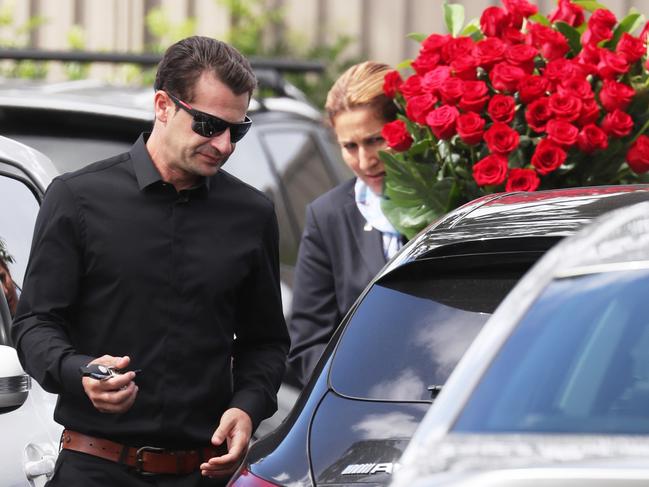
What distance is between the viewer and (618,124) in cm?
450

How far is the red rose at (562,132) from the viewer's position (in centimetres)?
444

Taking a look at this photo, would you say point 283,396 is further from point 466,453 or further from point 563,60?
point 466,453

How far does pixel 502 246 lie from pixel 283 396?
2.38 meters

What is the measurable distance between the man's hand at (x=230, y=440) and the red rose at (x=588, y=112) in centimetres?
137

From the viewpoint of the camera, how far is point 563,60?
461cm

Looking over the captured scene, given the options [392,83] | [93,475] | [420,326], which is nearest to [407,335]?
[420,326]

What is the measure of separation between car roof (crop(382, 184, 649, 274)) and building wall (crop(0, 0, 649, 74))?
32.9 ft

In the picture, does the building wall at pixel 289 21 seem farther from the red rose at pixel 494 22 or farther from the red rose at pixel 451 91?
the red rose at pixel 451 91

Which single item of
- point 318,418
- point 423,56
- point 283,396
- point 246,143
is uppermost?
point 423,56

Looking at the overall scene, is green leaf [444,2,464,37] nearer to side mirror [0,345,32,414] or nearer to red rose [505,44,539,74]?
red rose [505,44,539,74]

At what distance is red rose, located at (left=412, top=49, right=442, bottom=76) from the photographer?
472 centimetres


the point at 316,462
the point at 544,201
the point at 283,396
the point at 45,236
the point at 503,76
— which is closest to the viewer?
the point at 316,462

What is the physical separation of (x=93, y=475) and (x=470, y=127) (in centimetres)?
147

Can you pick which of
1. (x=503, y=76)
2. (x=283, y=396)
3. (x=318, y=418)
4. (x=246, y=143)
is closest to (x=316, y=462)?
(x=318, y=418)
